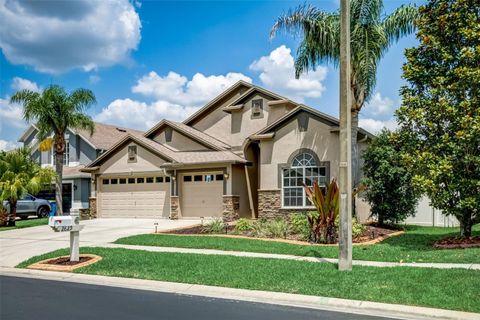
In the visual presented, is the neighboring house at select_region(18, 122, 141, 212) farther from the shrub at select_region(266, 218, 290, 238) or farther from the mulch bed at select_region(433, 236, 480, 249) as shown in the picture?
the mulch bed at select_region(433, 236, 480, 249)

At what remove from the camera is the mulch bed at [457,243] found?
1255 cm

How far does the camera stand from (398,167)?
714 inches

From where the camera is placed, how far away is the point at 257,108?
80.3 ft

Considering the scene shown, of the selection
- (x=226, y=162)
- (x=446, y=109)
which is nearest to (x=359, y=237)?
(x=446, y=109)

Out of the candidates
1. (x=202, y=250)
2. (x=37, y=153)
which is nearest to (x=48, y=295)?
(x=202, y=250)

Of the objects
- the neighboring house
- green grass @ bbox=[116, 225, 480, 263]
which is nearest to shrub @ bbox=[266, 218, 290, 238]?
green grass @ bbox=[116, 225, 480, 263]

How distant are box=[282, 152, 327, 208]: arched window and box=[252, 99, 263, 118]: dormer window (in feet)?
14.5

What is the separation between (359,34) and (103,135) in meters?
20.6

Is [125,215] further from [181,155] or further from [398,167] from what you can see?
[398,167]

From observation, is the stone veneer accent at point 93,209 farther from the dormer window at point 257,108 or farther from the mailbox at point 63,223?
the mailbox at point 63,223

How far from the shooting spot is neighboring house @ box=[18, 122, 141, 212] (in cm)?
2950

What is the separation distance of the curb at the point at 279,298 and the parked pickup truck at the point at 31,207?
1813 cm

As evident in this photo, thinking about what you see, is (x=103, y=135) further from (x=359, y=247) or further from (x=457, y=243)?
(x=457, y=243)

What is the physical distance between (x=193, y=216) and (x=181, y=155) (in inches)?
126
